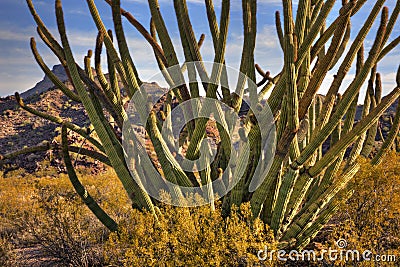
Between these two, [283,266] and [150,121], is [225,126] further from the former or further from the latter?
[283,266]

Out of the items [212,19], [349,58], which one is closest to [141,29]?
[212,19]

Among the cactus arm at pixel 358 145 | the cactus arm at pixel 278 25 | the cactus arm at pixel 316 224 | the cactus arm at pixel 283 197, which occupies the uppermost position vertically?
the cactus arm at pixel 278 25

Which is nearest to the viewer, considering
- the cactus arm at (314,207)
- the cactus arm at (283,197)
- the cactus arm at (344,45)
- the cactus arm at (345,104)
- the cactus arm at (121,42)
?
the cactus arm at (345,104)

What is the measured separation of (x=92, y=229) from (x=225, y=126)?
198 inches

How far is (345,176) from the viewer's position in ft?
23.0

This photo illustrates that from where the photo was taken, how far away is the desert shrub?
18.4ft

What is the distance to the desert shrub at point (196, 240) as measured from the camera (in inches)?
221

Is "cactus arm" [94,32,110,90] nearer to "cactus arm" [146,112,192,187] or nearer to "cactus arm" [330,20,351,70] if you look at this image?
"cactus arm" [146,112,192,187]

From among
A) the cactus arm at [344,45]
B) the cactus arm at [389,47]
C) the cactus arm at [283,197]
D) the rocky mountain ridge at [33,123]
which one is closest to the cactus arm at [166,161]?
the cactus arm at [283,197]

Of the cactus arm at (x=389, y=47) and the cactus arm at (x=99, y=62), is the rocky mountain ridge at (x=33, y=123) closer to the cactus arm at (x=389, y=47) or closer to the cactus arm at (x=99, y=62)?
the cactus arm at (x=99, y=62)

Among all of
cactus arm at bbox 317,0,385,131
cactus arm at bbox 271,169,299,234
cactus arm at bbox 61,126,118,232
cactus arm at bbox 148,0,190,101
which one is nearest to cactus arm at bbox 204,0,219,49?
cactus arm at bbox 148,0,190,101

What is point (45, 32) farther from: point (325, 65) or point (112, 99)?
point (325, 65)

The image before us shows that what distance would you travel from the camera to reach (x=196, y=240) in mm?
5828

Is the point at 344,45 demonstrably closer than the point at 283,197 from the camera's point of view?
No
